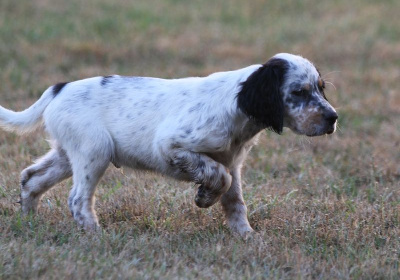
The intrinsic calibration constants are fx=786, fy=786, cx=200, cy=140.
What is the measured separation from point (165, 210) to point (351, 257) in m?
1.46

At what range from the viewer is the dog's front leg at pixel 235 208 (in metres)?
5.41

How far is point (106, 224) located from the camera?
17.9 feet

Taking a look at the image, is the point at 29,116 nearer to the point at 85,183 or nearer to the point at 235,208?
the point at 85,183

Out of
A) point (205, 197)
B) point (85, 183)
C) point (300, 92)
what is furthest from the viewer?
point (85, 183)

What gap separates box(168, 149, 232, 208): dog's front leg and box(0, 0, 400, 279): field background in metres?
0.28

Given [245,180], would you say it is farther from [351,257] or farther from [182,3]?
[182,3]

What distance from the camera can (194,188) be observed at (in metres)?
6.26

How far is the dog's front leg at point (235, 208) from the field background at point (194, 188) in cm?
9

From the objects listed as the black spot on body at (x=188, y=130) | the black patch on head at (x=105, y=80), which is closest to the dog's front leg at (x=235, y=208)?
the black spot on body at (x=188, y=130)

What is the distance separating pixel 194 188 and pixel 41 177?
1.26m

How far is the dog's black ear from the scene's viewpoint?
4.88 meters

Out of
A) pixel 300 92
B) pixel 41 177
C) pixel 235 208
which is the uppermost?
pixel 300 92

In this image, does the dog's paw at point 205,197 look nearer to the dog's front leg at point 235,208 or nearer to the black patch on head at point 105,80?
the dog's front leg at point 235,208

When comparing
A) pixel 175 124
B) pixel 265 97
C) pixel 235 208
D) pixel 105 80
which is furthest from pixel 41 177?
pixel 265 97
